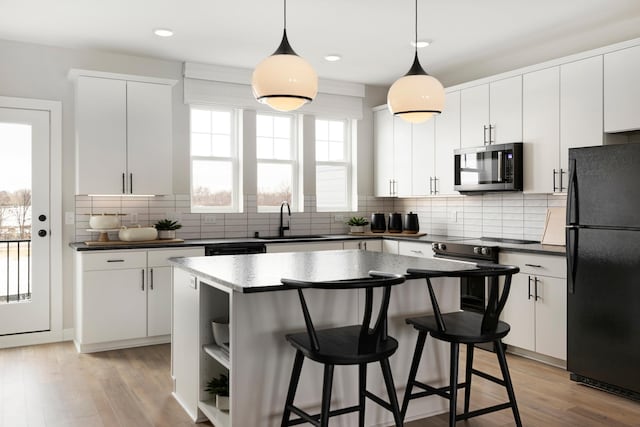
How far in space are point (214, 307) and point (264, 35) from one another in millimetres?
2509

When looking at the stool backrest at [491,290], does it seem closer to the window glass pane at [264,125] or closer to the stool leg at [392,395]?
the stool leg at [392,395]

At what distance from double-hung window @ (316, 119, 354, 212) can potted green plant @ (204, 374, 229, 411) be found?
344cm

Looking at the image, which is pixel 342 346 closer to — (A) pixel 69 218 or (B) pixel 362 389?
(B) pixel 362 389

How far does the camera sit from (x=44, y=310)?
4836 millimetres

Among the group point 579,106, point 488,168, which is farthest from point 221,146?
point 579,106

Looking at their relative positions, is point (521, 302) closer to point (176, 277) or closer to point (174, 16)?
point (176, 277)

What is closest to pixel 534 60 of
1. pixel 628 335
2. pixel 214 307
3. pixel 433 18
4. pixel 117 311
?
pixel 433 18

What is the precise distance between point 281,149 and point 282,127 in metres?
0.24

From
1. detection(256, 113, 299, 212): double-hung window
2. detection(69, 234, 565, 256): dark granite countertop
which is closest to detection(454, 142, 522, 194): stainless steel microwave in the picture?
detection(69, 234, 565, 256): dark granite countertop

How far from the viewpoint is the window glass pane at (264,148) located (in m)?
5.85

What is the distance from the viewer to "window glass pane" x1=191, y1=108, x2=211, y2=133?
5.54 m

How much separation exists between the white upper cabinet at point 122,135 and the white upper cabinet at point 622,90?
3595 millimetres

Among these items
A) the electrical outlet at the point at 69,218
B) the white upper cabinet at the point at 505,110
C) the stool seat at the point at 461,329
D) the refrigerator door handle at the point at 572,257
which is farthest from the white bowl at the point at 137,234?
the refrigerator door handle at the point at 572,257

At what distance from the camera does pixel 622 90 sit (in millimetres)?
3840
